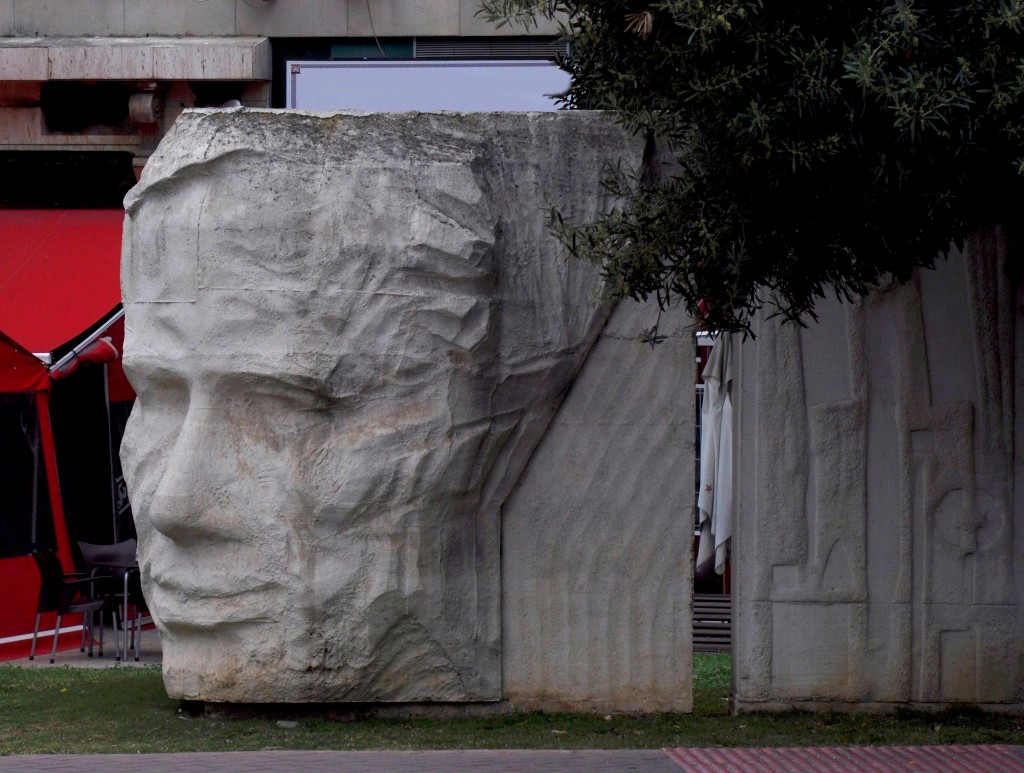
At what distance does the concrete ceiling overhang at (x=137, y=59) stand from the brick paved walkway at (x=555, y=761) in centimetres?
927

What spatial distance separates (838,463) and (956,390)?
0.84 metres

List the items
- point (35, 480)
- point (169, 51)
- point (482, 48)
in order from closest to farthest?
point (35, 480), point (169, 51), point (482, 48)

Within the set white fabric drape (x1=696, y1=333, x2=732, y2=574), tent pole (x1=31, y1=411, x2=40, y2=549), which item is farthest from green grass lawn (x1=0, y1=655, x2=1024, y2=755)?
tent pole (x1=31, y1=411, x2=40, y2=549)

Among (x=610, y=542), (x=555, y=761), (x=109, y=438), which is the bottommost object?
(x=555, y=761)

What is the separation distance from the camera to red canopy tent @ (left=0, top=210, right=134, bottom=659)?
12.0m

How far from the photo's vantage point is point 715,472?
12500 mm

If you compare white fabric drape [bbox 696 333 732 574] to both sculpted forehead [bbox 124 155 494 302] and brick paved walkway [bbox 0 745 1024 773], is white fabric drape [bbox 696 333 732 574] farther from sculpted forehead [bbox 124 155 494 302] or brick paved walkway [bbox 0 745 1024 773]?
brick paved walkway [bbox 0 745 1024 773]

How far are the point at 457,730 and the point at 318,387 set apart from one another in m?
2.06

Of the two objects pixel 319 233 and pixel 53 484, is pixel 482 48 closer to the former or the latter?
pixel 53 484

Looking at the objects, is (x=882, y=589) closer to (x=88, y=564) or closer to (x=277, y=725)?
(x=277, y=725)

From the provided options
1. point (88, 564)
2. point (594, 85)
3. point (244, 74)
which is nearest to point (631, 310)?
point (594, 85)

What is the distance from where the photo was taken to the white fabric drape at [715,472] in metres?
11.7

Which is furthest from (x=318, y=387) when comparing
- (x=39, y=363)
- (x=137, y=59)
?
(x=137, y=59)

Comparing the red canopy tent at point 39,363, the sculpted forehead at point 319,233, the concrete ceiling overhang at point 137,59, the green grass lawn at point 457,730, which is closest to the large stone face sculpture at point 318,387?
the sculpted forehead at point 319,233
